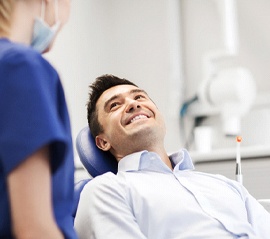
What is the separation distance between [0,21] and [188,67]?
251cm

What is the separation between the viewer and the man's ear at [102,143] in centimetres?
200

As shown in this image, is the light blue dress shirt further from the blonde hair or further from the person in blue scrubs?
the blonde hair

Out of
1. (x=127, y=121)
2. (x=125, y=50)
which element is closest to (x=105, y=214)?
(x=127, y=121)

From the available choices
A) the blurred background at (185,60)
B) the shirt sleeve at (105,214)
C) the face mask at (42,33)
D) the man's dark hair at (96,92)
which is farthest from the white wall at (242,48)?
the face mask at (42,33)

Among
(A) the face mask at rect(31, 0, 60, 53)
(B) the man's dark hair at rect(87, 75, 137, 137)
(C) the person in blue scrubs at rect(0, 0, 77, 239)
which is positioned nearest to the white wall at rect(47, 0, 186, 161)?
(B) the man's dark hair at rect(87, 75, 137, 137)

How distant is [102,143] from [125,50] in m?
1.68

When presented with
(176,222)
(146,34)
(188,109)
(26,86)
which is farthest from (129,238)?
(146,34)

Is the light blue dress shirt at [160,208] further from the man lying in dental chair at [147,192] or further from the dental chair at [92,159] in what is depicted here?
the dental chair at [92,159]

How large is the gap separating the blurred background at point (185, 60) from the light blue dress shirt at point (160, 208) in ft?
2.99

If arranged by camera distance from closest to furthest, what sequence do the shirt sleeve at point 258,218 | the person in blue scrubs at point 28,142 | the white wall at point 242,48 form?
the person in blue scrubs at point 28,142, the shirt sleeve at point 258,218, the white wall at point 242,48

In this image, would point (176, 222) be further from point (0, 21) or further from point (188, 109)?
point (188, 109)

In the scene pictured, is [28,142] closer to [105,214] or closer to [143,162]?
[105,214]

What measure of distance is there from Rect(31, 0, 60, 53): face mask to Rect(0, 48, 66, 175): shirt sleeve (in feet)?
0.37

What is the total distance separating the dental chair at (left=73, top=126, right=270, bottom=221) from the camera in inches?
76.6
